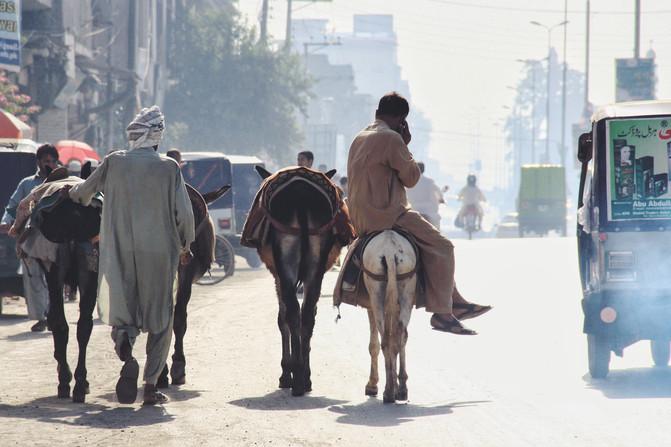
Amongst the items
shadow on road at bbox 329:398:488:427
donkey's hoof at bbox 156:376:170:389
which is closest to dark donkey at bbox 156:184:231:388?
donkey's hoof at bbox 156:376:170:389

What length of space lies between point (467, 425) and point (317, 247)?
8.28 feet

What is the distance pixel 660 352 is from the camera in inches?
519

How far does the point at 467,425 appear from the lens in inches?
370

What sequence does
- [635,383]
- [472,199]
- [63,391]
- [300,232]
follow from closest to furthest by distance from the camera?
1. [63,391]
2. [300,232]
3. [635,383]
4. [472,199]

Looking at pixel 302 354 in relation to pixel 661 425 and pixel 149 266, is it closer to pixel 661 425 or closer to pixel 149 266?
pixel 149 266

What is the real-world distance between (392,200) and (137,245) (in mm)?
1883

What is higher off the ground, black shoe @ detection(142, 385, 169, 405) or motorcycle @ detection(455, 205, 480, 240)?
black shoe @ detection(142, 385, 169, 405)

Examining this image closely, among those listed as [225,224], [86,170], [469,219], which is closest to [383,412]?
[86,170]

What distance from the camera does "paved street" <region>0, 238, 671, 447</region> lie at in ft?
29.5

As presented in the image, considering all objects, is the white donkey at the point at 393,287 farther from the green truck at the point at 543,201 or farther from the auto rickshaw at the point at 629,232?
the green truck at the point at 543,201

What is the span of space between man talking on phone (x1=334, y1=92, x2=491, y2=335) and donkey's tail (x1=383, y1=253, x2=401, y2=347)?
0.30m

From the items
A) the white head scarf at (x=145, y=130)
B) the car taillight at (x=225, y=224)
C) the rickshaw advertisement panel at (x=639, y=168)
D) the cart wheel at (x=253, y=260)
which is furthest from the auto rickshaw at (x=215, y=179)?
the white head scarf at (x=145, y=130)

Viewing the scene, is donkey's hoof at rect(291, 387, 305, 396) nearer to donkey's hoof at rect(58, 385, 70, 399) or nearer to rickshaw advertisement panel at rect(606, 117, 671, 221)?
donkey's hoof at rect(58, 385, 70, 399)

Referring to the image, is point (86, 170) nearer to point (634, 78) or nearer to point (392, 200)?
point (392, 200)
